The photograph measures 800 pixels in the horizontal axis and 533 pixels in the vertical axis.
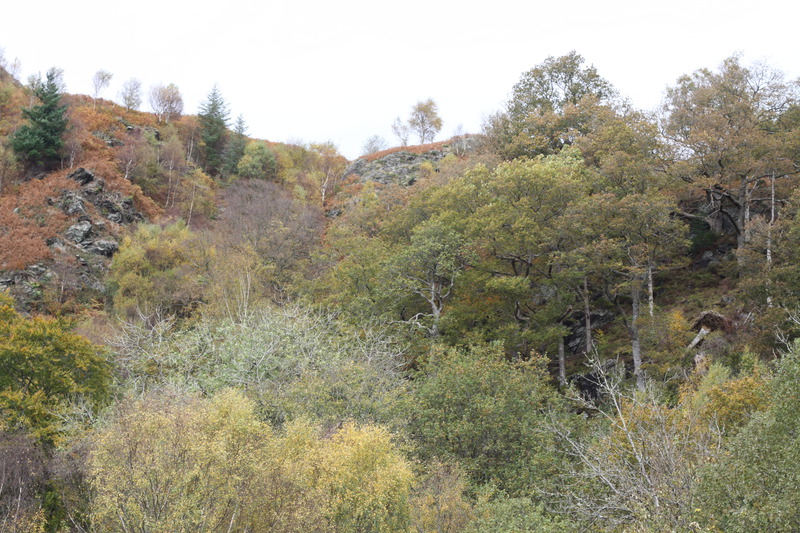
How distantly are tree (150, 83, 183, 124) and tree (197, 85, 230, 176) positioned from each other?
3642mm

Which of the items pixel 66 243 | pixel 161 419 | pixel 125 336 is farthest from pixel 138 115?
pixel 161 419

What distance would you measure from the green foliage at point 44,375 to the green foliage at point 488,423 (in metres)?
11.8

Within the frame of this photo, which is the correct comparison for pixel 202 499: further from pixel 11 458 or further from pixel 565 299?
pixel 565 299

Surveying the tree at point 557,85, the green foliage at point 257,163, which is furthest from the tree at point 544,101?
the green foliage at point 257,163

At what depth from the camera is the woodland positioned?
11883 mm

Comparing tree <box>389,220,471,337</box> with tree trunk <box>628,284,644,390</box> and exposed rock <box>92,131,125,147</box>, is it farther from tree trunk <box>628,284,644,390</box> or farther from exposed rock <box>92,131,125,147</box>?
exposed rock <box>92,131,125,147</box>

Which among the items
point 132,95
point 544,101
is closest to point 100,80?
point 132,95

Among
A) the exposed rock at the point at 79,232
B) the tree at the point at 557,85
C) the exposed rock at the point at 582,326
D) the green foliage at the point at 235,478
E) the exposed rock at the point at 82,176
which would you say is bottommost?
the green foliage at the point at 235,478

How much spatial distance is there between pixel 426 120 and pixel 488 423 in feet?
191

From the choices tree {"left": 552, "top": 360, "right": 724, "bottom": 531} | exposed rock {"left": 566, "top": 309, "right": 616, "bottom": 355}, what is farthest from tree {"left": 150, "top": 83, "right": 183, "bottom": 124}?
tree {"left": 552, "top": 360, "right": 724, "bottom": 531}

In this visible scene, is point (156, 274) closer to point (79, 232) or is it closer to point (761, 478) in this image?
point (79, 232)

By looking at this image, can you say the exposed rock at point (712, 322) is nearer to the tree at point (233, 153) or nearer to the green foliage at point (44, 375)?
the green foliage at point (44, 375)

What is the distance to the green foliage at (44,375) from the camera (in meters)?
18.3

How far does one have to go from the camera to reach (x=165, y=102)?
204 ft
